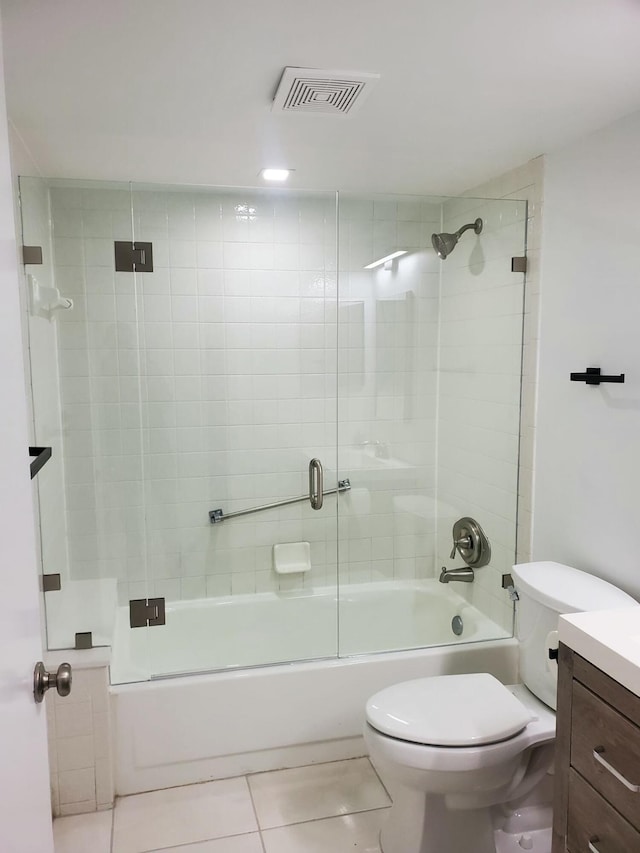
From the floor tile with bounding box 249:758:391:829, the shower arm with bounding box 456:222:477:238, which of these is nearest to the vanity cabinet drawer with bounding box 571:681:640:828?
the floor tile with bounding box 249:758:391:829

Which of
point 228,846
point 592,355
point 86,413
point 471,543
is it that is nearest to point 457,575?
point 471,543

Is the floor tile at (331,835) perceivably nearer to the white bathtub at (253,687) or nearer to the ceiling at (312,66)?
the white bathtub at (253,687)

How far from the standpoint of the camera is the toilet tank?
6.26 ft

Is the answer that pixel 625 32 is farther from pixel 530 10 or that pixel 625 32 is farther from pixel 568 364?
pixel 568 364

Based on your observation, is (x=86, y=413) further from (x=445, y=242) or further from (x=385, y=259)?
(x=445, y=242)

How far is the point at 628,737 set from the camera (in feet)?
3.94

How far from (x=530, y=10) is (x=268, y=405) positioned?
2022 mm

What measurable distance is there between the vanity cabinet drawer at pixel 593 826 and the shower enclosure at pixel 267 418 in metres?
1.29

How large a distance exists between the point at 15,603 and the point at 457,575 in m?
2.35

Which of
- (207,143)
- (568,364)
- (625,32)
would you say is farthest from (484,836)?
(207,143)

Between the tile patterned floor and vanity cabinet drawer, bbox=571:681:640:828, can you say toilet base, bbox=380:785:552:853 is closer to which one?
the tile patterned floor

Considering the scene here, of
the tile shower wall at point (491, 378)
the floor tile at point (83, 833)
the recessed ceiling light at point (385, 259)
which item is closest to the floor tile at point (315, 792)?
the floor tile at point (83, 833)

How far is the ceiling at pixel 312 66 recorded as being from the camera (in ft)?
4.57

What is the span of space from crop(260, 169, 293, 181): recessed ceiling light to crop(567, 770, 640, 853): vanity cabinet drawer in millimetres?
2285
